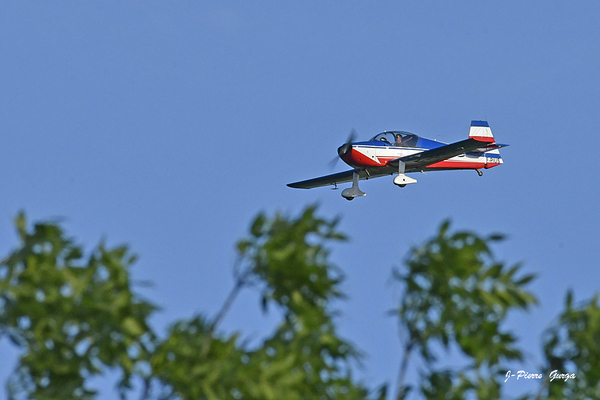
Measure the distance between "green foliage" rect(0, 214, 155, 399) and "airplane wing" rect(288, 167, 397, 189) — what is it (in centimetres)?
3154

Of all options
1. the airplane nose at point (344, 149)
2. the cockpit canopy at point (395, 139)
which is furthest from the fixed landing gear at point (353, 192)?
the cockpit canopy at point (395, 139)

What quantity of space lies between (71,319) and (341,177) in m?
36.4

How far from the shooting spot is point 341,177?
1757 inches

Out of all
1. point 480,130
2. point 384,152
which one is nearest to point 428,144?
point 384,152

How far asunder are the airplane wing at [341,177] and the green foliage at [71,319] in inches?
1242

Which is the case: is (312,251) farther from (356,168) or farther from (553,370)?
(356,168)

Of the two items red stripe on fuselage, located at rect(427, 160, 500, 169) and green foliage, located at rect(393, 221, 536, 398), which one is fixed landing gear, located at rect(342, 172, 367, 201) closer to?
red stripe on fuselage, located at rect(427, 160, 500, 169)

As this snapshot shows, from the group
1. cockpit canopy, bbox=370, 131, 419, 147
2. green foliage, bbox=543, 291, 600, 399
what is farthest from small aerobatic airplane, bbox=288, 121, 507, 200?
green foliage, bbox=543, 291, 600, 399

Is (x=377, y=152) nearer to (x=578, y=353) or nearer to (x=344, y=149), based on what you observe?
(x=344, y=149)

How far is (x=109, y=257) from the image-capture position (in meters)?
8.73

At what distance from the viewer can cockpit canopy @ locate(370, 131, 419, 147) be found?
39.3m

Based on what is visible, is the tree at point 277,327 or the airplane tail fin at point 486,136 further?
the airplane tail fin at point 486,136

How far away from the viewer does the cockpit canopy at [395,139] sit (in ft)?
129

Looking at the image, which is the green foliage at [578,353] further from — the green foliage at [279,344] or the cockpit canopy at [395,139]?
the cockpit canopy at [395,139]
